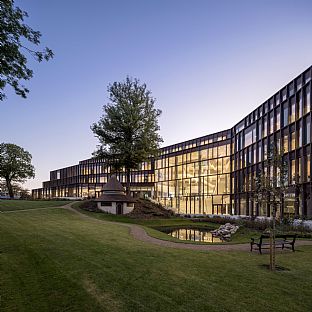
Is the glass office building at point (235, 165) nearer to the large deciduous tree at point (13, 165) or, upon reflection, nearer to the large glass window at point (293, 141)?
the large glass window at point (293, 141)

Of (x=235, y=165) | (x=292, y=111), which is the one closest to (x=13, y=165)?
(x=235, y=165)

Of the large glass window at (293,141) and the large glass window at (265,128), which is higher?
the large glass window at (265,128)

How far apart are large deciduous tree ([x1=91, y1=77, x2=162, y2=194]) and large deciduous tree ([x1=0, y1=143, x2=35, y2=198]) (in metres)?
31.4

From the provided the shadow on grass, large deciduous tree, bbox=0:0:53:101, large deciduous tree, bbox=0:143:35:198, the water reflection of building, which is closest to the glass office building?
the water reflection of building

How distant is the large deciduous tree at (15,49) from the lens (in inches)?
381

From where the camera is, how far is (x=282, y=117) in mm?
36938

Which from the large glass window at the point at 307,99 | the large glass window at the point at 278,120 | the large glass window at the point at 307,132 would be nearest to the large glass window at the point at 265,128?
the large glass window at the point at 278,120

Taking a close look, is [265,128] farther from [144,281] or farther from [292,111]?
[144,281]

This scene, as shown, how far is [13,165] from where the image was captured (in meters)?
63.0

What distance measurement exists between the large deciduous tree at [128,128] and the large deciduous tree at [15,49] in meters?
28.2

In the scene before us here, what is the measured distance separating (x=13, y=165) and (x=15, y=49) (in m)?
59.4

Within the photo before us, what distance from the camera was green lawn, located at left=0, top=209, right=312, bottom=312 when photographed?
22.4ft

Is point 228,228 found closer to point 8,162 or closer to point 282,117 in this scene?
point 282,117

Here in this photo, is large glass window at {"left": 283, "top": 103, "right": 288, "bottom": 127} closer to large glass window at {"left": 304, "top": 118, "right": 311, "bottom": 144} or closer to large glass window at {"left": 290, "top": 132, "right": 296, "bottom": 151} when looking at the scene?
large glass window at {"left": 290, "top": 132, "right": 296, "bottom": 151}
